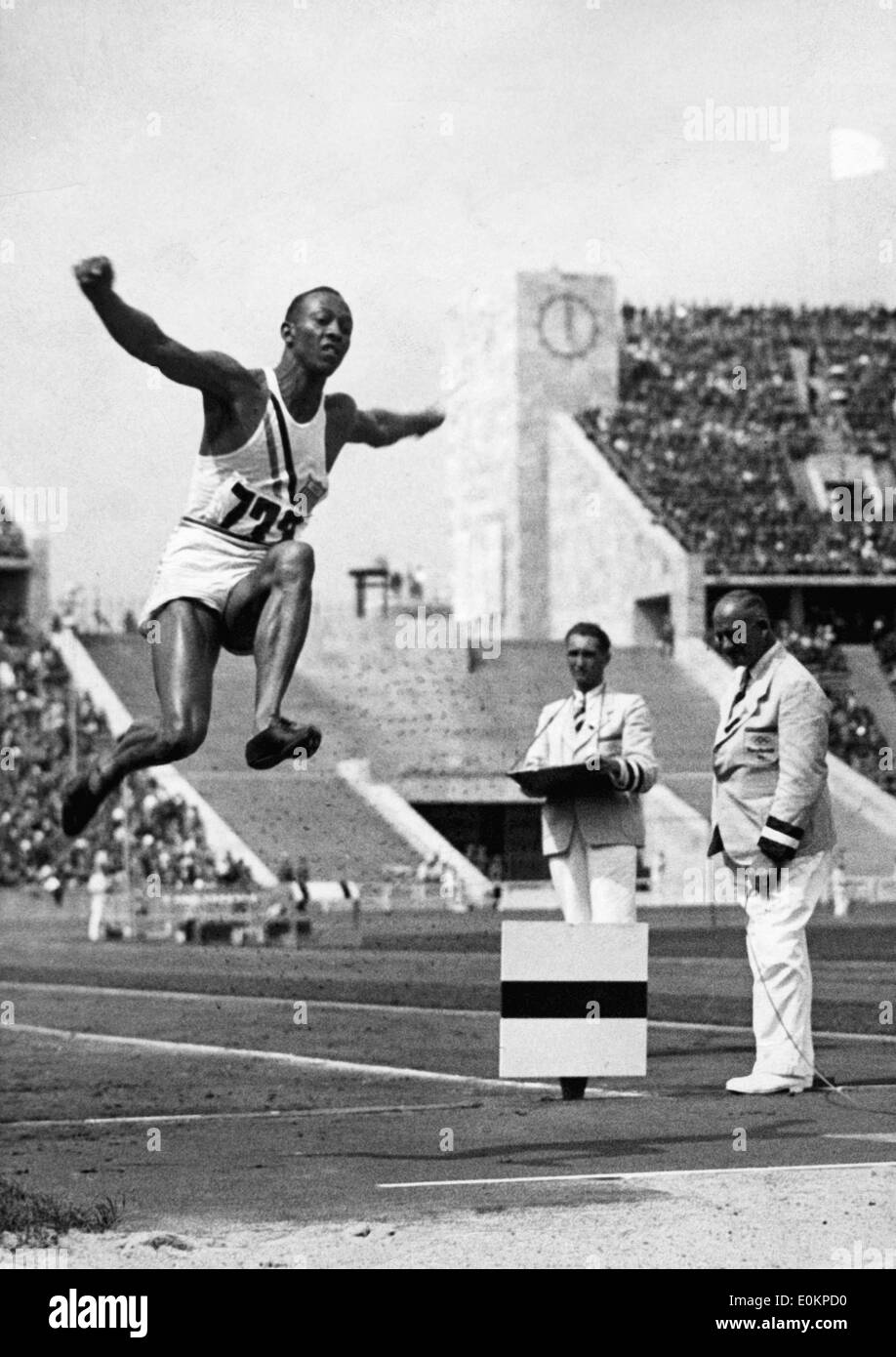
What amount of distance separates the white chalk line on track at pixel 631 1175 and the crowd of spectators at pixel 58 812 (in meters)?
18.5

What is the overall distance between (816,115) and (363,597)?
2770 mm

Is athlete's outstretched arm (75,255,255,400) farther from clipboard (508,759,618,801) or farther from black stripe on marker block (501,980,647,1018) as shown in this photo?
black stripe on marker block (501,980,647,1018)

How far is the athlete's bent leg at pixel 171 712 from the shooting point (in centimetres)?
710

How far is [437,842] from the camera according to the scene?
111 ft

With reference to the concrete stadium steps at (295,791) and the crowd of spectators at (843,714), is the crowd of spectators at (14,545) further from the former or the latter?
the concrete stadium steps at (295,791)

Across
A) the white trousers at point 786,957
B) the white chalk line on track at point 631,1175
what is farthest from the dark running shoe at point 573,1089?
the white chalk line on track at point 631,1175

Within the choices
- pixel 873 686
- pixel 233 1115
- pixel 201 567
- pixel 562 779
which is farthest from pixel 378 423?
pixel 873 686

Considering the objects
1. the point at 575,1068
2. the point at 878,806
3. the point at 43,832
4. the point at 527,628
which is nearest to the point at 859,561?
the point at 878,806

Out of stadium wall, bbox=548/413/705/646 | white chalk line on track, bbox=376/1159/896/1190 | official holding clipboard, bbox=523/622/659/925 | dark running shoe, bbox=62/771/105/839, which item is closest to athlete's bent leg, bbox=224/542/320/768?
dark running shoe, bbox=62/771/105/839

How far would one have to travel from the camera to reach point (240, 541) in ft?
24.6

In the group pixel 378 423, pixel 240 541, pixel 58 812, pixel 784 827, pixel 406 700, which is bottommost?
pixel 784 827

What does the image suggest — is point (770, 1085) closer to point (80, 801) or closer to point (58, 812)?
point (80, 801)

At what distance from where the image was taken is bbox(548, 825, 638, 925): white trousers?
40.7 feet

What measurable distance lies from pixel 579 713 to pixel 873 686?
47.4 metres
